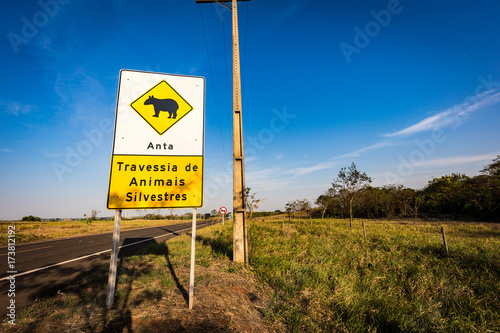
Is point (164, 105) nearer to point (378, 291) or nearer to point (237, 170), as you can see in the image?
point (237, 170)

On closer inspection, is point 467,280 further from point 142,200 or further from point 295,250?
point 142,200

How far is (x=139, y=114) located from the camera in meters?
3.53

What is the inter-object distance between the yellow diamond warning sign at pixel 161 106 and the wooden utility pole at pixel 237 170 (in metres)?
2.80

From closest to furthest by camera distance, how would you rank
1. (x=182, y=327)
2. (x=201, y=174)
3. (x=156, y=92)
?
1. (x=182, y=327)
2. (x=201, y=174)
3. (x=156, y=92)

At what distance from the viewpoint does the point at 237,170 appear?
6203mm

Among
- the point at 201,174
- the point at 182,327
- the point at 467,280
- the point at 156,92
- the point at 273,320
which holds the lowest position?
the point at 467,280

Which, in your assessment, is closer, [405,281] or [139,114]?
[139,114]

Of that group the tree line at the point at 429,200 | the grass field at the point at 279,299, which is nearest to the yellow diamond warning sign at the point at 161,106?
the grass field at the point at 279,299

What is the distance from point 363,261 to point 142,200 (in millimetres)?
6494

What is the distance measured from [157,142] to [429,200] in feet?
142

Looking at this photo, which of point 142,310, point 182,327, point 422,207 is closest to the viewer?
point 182,327

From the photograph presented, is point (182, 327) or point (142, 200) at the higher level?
point (142, 200)

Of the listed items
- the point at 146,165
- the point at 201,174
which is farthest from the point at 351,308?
the point at 146,165

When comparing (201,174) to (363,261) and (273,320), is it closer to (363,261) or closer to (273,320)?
(273,320)
